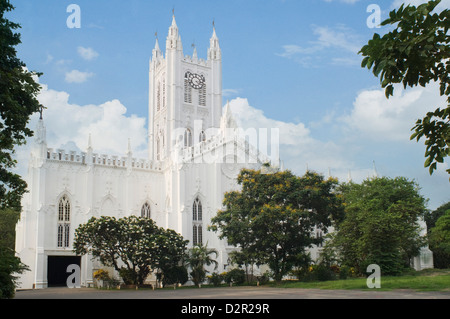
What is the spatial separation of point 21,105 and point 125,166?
24565 millimetres


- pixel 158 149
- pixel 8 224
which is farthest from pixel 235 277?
pixel 8 224

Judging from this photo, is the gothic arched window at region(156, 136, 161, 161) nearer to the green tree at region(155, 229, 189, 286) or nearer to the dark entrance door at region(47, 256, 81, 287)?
the dark entrance door at region(47, 256, 81, 287)

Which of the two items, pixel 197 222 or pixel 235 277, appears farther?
pixel 197 222

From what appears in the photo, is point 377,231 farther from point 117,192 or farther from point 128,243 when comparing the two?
point 117,192

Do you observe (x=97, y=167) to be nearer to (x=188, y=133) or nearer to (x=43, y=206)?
(x=43, y=206)

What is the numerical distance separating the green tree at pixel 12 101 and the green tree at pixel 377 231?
2342 cm

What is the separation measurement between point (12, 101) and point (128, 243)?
1740 cm

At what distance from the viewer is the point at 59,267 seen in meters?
36.9

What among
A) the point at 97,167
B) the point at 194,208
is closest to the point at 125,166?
the point at 97,167

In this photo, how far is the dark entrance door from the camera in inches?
1437

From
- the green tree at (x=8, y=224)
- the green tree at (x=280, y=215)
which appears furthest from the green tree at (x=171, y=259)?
the green tree at (x=8, y=224)

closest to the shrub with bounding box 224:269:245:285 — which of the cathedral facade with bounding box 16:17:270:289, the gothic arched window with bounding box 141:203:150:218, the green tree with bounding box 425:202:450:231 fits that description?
the cathedral facade with bounding box 16:17:270:289

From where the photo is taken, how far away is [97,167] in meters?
39.4

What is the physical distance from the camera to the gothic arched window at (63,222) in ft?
119
